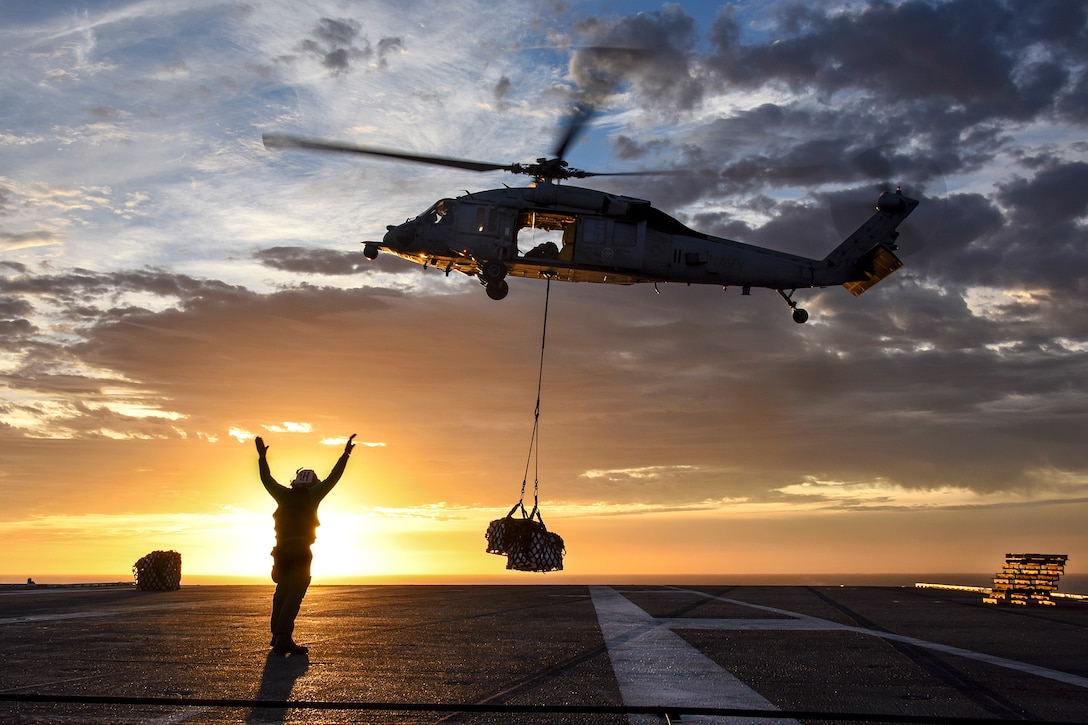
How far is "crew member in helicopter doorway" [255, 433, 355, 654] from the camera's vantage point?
1205 cm

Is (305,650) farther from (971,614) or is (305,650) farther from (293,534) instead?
(971,614)

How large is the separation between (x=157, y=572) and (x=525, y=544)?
18.5 meters

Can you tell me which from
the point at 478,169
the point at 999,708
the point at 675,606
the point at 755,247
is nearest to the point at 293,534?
the point at 999,708

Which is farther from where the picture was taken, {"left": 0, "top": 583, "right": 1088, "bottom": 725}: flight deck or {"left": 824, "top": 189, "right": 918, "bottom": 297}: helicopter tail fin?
{"left": 824, "top": 189, "right": 918, "bottom": 297}: helicopter tail fin

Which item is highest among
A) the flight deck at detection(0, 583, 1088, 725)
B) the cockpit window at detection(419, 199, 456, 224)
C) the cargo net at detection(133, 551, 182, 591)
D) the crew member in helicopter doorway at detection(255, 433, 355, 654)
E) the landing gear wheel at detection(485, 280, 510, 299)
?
the cockpit window at detection(419, 199, 456, 224)

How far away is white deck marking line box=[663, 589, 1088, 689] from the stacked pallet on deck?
8.53 m

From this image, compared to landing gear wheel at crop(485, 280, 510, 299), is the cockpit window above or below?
above

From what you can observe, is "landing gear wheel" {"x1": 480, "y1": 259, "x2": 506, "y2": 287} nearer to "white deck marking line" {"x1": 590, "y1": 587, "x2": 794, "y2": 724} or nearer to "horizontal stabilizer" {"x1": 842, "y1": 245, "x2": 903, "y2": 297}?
"horizontal stabilizer" {"x1": 842, "y1": 245, "x2": 903, "y2": 297}

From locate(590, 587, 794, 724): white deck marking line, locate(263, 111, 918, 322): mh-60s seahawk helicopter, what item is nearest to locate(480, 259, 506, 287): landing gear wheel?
locate(263, 111, 918, 322): mh-60s seahawk helicopter

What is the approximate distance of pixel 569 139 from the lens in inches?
1049

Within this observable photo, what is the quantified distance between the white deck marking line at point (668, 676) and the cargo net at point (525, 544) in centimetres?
532

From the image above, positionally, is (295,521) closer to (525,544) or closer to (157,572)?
(525,544)

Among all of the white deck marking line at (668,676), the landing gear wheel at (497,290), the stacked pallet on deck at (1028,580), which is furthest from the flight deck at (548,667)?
the landing gear wheel at (497,290)

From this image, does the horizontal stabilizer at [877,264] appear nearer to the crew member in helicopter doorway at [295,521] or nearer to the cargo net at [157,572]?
the crew member in helicopter doorway at [295,521]
